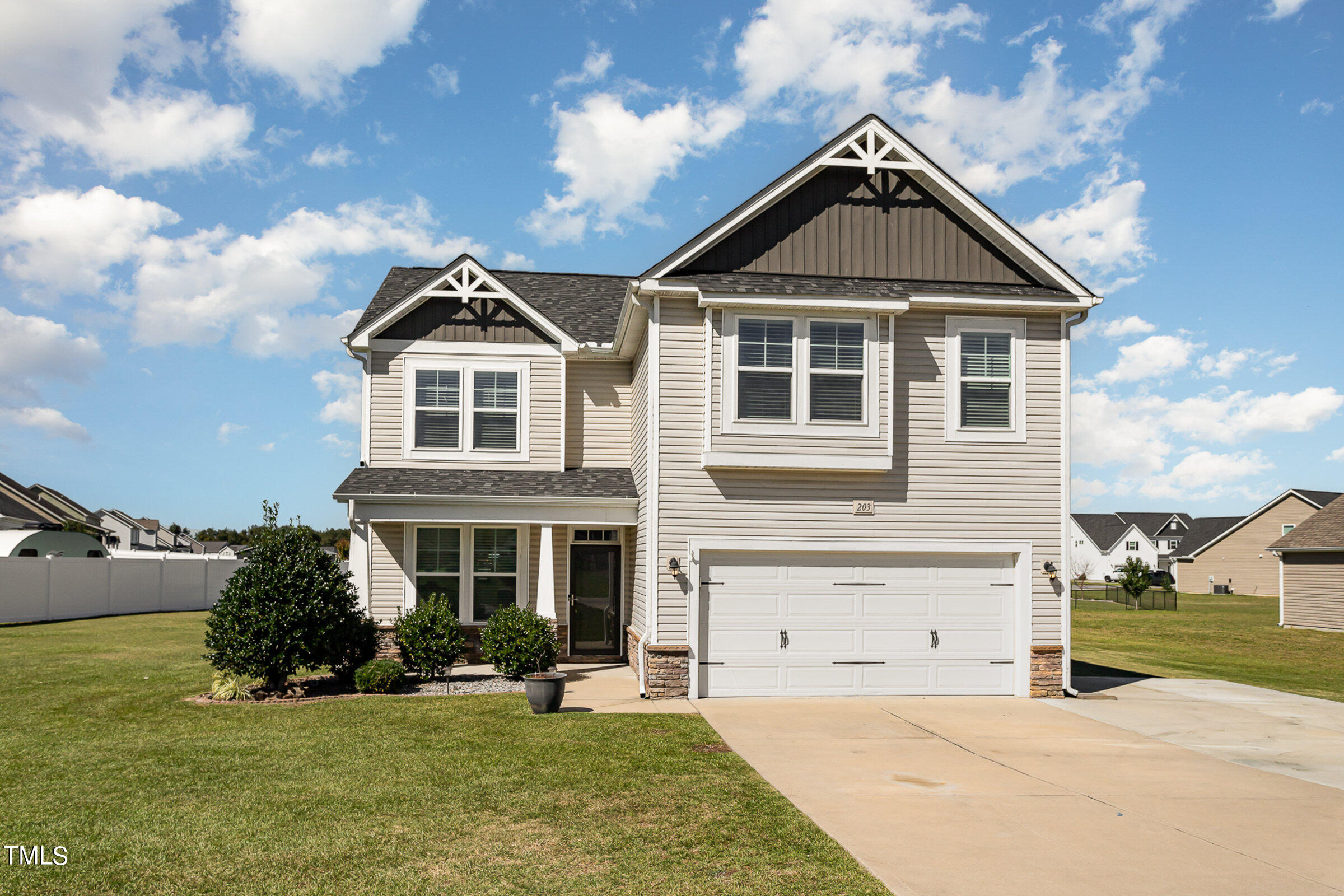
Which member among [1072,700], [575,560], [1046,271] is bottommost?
[1072,700]

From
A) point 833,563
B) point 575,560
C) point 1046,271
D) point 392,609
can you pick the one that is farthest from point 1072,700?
point 392,609

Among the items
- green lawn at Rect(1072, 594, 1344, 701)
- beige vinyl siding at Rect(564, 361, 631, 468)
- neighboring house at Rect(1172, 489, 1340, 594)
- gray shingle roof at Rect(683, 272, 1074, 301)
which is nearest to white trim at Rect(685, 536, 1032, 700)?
gray shingle roof at Rect(683, 272, 1074, 301)

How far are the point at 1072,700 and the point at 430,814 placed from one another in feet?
34.3

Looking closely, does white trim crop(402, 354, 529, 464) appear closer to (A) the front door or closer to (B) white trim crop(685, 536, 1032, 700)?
(A) the front door

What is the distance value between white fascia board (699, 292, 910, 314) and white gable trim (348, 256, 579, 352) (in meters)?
4.64

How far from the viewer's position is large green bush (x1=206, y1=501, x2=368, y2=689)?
1339 cm

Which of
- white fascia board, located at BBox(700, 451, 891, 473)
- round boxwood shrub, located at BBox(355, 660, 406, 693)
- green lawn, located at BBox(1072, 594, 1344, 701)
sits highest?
white fascia board, located at BBox(700, 451, 891, 473)

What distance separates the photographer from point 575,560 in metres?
17.8

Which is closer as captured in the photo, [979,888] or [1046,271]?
[979,888]

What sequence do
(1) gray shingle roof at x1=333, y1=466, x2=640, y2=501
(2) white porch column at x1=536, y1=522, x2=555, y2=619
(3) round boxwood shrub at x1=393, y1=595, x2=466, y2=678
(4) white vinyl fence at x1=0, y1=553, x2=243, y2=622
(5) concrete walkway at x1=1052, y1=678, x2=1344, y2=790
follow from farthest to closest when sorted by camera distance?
A: (4) white vinyl fence at x1=0, y1=553, x2=243, y2=622 → (1) gray shingle roof at x1=333, y1=466, x2=640, y2=501 → (2) white porch column at x1=536, y1=522, x2=555, y2=619 → (3) round boxwood shrub at x1=393, y1=595, x2=466, y2=678 → (5) concrete walkway at x1=1052, y1=678, x2=1344, y2=790

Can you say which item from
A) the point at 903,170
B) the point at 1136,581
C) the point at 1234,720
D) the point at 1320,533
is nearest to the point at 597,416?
the point at 903,170

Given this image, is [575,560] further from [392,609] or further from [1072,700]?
[1072,700]

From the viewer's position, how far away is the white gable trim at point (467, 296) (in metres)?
17.5

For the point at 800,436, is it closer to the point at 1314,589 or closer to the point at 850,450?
the point at 850,450
